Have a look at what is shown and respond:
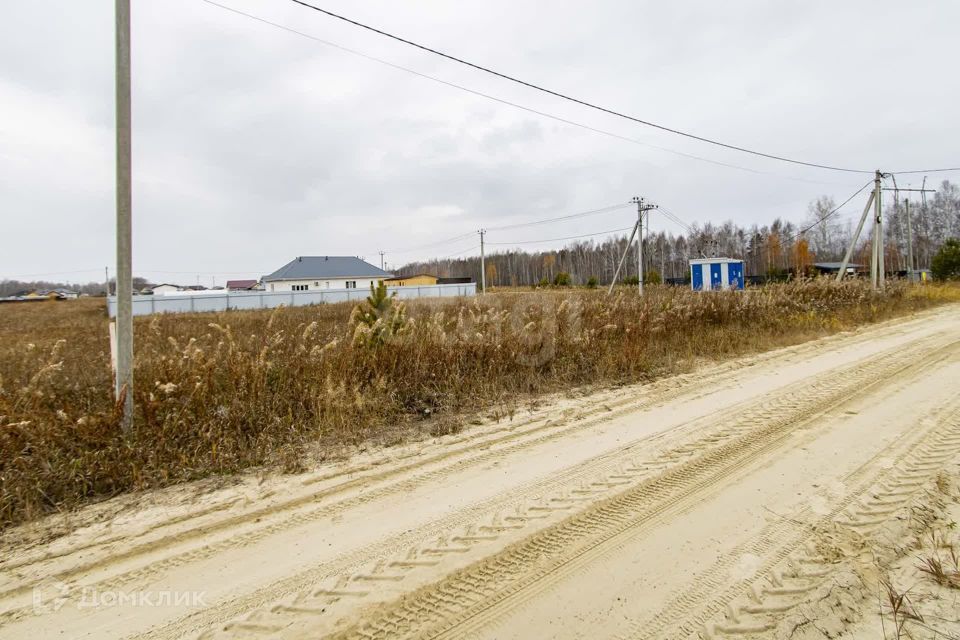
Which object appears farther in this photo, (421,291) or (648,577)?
(421,291)

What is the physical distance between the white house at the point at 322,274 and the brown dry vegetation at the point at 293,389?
173ft

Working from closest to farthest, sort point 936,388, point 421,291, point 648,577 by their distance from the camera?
point 648,577
point 936,388
point 421,291

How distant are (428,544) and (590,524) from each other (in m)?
1.10

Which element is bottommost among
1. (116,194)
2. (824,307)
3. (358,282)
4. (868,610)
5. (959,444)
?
(868,610)

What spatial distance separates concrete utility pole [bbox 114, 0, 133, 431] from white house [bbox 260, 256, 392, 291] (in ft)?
181

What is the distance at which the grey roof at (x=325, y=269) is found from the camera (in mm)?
61250

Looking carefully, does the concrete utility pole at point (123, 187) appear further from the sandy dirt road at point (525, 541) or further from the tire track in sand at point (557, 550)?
the tire track in sand at point (557, 550)

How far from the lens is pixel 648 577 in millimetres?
2549

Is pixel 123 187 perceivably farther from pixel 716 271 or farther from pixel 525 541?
pixel 716 271

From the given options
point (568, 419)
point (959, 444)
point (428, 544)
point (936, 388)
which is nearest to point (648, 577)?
point (428, 544)

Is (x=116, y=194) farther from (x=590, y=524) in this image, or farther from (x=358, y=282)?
(x=358, y=282)
